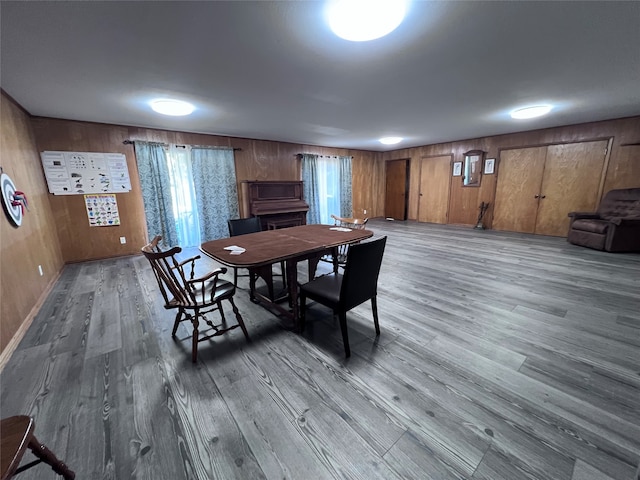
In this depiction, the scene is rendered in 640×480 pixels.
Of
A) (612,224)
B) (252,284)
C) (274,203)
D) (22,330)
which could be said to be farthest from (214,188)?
(612,224)

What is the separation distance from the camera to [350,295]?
70.3 inches

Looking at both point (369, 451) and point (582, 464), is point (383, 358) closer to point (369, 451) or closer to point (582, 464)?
point (369, 451)

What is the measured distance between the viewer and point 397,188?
26.7ft

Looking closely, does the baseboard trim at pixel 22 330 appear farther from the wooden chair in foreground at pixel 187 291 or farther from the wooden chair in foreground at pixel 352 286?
the wooden chair in foreground at pixel 352 286

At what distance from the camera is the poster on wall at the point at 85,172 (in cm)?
370

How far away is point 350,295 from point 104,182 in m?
4.56

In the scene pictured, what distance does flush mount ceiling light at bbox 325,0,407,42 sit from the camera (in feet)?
4.73

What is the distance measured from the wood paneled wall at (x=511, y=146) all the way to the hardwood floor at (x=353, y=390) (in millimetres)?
3346

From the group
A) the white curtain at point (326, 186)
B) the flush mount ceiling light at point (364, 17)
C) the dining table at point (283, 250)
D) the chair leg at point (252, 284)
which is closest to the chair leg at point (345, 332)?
the dining table at point (283, 250)

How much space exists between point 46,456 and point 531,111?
5.69 m

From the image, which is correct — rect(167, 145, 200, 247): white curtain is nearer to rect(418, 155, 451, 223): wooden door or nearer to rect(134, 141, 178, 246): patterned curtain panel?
rect(134, 141, 178, 246): patterned curtain panel

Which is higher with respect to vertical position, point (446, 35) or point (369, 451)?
point (446, 35)

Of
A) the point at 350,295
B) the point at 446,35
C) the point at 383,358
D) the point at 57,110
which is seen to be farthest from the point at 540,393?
the point at 57,110

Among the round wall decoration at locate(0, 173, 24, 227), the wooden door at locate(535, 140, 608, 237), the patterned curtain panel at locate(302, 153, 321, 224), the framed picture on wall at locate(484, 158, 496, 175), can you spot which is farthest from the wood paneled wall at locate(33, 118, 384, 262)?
the wooden door at locate(535, 140, 608, 237)
